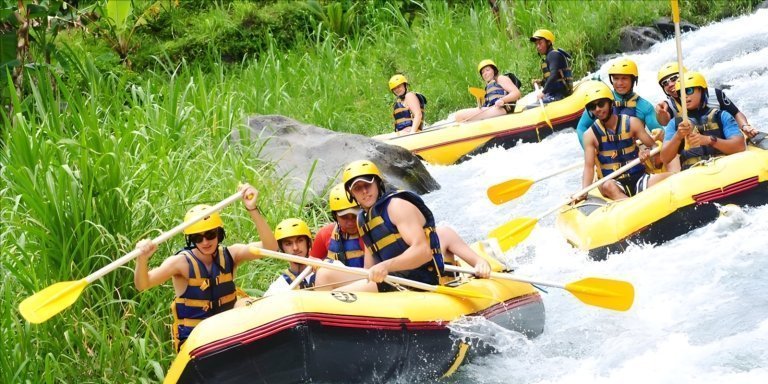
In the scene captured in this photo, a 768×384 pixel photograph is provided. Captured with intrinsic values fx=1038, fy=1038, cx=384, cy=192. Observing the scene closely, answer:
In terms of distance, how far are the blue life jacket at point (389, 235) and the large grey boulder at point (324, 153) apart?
2980mm

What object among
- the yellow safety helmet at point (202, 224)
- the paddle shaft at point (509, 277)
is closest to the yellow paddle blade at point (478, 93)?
the paddle shaft at point (509, 277)

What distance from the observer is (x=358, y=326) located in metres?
4.70

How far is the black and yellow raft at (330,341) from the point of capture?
4.46 m

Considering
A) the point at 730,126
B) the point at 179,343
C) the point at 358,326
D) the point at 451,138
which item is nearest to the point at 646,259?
the point at 730,126

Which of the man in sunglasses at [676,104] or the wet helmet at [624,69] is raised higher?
the wet helmet at [624,69]

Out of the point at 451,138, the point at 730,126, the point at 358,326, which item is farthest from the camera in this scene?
the point at 451,138

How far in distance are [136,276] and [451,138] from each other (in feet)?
19.8

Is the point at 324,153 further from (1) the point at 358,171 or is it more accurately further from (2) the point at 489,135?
(1) the point at 358,171

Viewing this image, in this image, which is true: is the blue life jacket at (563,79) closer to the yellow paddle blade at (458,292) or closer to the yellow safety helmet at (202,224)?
the yellow paddle blade at (458,292)

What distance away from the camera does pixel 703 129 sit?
→ 6.93m

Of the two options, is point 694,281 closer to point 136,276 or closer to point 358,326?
point 358,326

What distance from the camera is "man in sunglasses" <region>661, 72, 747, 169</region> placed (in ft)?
22.2

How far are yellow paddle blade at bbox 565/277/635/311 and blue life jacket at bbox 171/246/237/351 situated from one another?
1758 millimetres

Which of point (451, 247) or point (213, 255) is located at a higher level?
point (213, 255)
